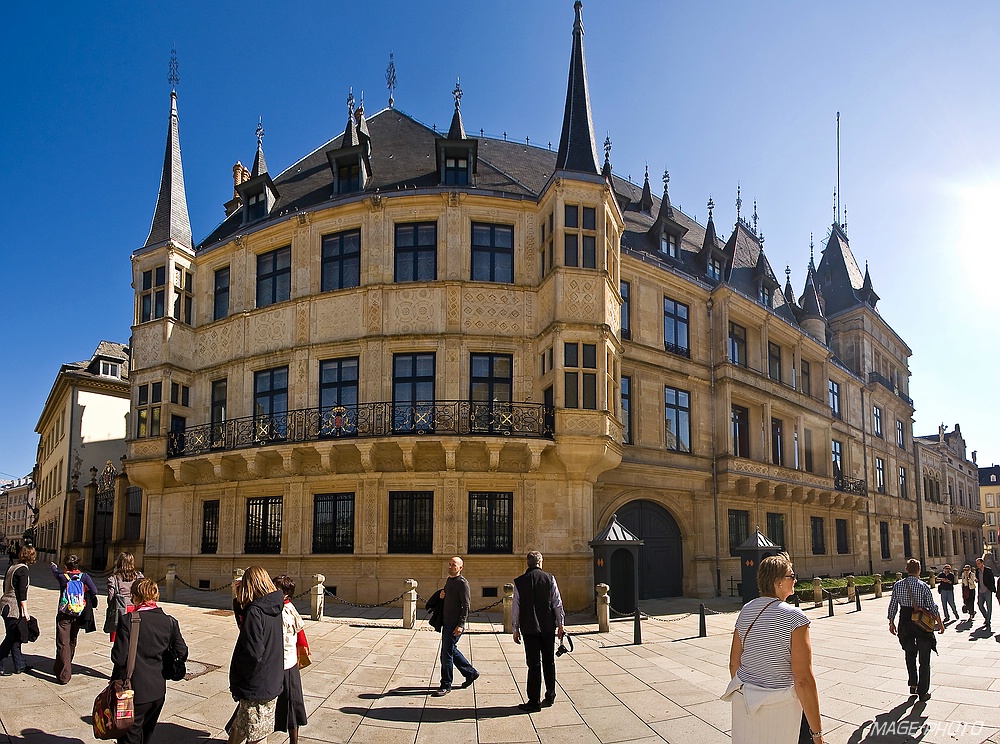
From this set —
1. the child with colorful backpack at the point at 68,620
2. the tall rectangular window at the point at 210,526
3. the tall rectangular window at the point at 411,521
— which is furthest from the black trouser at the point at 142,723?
the tall rectangular window at the point at 210,526

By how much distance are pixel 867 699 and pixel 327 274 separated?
17.1m

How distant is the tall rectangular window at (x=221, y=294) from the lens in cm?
2323

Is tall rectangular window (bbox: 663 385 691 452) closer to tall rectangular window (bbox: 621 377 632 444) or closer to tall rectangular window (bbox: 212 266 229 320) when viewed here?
tall rectangular window (bbox: 621 377 632 444)

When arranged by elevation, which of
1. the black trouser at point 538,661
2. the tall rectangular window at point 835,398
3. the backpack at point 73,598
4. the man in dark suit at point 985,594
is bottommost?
the man in dark suit at point 985,594

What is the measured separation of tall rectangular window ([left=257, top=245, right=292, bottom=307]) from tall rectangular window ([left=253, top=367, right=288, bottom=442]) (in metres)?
2.28

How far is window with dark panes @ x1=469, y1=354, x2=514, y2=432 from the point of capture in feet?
62.0

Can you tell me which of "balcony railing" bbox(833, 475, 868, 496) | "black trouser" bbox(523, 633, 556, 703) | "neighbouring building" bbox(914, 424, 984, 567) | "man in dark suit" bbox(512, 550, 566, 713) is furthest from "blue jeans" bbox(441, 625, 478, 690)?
"neighbouring building" bbox(914, 424, 984, 567)

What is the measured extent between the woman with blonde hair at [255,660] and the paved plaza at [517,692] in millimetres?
1912

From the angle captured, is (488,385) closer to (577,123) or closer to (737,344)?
(577,123)

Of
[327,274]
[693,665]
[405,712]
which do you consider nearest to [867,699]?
[693,665]

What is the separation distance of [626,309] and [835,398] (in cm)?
1825

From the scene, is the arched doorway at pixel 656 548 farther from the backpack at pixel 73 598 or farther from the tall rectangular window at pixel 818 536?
the backpack at pixel 73 598

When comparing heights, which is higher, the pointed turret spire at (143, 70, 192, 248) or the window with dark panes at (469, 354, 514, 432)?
the pointed turret spire at (143, 70, 192, 248)

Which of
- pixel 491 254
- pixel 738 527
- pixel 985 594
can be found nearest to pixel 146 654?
pixel 491 254
